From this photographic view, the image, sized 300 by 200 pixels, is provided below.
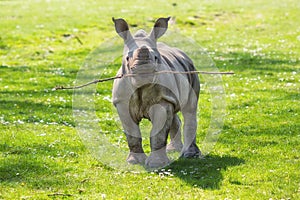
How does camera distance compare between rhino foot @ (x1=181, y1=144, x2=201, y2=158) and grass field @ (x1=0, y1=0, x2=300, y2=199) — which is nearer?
grass field @ (x1=0, y1=0, x2=300, y2=199)

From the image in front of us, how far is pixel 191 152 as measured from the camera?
31.5ft

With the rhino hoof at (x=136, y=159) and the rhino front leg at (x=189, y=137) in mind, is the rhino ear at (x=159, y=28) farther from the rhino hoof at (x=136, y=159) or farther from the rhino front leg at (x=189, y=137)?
the rhino hoof at (x=136, y=159)

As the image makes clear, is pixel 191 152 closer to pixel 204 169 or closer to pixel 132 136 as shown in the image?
pixel 204 169

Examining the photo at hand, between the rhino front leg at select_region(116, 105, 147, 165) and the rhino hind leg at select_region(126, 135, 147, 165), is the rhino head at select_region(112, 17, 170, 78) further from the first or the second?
the rhino hind leg at select_region(126, 135, 147, 165)

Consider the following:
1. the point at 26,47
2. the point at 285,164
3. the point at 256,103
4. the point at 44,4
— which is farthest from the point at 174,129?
the point at 44,4

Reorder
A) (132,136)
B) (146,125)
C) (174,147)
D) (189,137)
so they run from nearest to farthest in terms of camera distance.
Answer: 1. (132,136)
2. (189,137)
3. (174,147)
4. (146,125)

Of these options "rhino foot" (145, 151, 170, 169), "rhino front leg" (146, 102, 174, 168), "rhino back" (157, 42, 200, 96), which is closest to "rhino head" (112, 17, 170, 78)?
"rhino back" (157, 42, 200, 96)

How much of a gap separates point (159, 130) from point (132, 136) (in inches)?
20.2

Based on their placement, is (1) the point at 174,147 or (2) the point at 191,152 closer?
(2) the point at 191,152

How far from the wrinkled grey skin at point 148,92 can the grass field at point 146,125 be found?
0.48 m

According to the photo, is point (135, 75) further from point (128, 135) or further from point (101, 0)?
point (101, 0)

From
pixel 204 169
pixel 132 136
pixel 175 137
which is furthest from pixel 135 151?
pixel 175 137

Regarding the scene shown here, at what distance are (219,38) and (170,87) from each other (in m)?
15.9

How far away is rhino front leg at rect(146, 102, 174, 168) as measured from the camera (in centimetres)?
880
